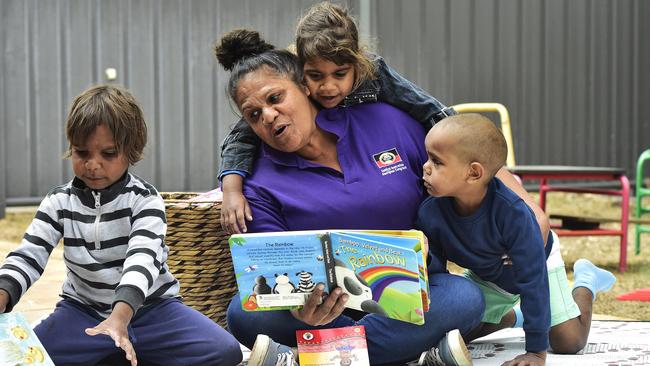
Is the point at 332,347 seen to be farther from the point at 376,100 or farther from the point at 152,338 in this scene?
the point at 376,100

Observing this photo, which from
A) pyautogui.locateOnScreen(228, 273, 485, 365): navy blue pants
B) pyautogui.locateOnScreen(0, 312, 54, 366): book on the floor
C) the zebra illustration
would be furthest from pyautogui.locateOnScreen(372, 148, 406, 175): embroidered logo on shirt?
pyautogui.locateOnScreen(0, 312, 54, 366): book on the floor

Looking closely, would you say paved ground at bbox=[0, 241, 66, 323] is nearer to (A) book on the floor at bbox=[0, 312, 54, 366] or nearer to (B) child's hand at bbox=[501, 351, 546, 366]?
(A) book on the floor at bbox=[0, 312, 54, 366]

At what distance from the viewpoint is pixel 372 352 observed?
257 cm

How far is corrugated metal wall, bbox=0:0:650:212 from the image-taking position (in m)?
7.26

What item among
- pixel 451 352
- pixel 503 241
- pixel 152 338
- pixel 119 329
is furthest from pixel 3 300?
pixel 503 241

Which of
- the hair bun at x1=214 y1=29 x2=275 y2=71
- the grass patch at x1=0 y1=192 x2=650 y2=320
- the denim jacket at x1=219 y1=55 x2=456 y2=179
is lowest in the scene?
the grass patch at x1=0 y1=192 x2=650 y2=320

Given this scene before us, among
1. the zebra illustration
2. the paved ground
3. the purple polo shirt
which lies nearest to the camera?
the zebra illustration

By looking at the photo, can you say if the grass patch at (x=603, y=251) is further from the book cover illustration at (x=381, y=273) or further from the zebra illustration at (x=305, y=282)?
the zebra illustration at (x=305, y=282)

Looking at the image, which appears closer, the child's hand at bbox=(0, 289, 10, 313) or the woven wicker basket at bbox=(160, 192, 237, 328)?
the child's hand at bbox=(0, 289, 10, 313)

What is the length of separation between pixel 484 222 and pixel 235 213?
2.20ft

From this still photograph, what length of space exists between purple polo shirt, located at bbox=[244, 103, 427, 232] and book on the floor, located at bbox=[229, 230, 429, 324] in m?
0.23

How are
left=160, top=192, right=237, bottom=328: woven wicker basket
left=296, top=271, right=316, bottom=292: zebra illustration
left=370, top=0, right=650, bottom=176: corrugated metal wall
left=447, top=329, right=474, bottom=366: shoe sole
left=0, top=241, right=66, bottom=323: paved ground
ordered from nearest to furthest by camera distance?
left=296, top=271, right=316, bottom=292: zebra illustration, left=447, top=329, right=474, bottom=366: shoe sole, left=160, top=192, right=237, bottom=328: woven wicker basket, left=0, top=241, right=66, bottom=323: paved ground, left=370, top=0, right=650, bottom=176: corrugated metal wall

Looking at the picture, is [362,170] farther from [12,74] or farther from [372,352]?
[12,74]

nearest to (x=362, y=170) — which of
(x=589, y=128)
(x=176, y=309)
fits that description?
(x=176, y=309)
